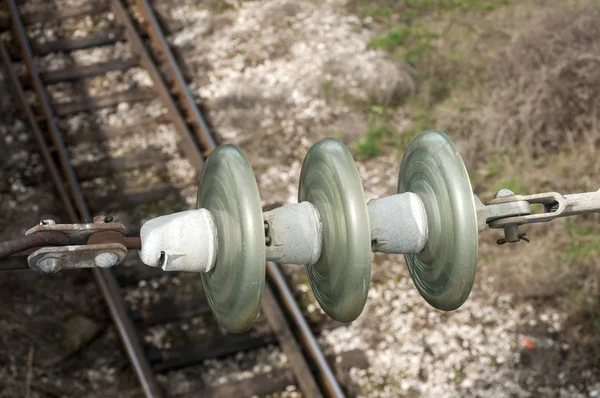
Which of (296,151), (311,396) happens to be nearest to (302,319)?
(311,396)

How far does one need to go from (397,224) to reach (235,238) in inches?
23.0

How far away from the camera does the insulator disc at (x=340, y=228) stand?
2.55 m

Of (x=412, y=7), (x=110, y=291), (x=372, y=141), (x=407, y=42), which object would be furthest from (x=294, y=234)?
(x=412, y=7)

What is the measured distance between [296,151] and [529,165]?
2347 millimetres

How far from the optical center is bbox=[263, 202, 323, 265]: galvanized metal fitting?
8.40 ft

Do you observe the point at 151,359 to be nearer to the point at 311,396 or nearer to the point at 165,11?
the point at 311,396

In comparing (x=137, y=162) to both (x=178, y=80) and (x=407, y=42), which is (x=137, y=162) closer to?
(x=178, y=80)

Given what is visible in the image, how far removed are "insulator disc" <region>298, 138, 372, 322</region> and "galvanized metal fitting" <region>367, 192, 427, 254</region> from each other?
0.33ft

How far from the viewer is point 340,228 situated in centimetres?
258

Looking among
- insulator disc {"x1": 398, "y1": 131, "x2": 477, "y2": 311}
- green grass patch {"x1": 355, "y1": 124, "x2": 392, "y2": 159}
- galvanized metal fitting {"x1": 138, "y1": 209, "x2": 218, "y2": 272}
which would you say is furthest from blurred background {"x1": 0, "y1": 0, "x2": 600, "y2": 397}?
galvanized metal fitting {"x1": 138, "y1": 209, "x2": 218, "y2": 272}

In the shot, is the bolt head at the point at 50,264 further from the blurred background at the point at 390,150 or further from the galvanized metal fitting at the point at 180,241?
the blurred background at the point at 390,150

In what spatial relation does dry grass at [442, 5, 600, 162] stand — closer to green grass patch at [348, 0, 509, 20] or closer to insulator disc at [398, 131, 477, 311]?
green grass patch at [348, 0, 509, 20]

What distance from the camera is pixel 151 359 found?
6137mm

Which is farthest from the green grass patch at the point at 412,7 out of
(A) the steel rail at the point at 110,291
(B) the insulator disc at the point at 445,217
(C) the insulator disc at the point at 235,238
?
(C) the insulator disc at the point at 235,238
